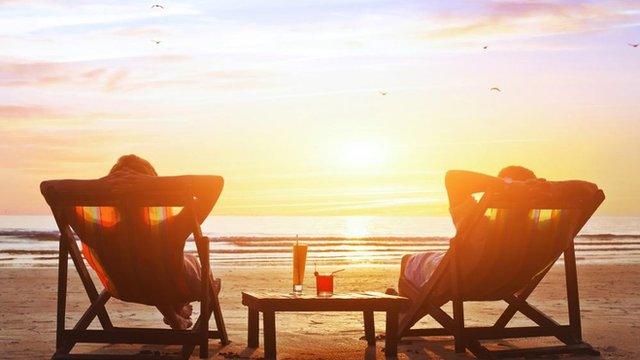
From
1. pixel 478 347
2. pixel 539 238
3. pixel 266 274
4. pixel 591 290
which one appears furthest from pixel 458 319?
pixel 266 274

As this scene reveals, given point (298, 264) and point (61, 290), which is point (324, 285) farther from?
point (61, 290)

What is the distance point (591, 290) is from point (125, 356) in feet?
28.6

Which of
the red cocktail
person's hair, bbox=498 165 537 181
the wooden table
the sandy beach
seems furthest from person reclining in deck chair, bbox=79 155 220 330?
person's hair, bbox=498 165 537 181

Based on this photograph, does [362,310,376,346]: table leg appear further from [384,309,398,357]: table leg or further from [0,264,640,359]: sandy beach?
[384,309,398,357]: table leg

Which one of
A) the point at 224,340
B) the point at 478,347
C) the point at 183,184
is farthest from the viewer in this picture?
the point at 224,340

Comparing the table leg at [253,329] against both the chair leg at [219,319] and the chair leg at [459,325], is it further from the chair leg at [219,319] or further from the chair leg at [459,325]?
the chair leg at [459,325]

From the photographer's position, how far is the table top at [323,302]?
6.46 m

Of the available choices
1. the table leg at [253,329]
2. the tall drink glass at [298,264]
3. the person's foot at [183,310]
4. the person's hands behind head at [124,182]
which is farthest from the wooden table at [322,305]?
the person's hands behind head at [124,182]

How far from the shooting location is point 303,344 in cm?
745

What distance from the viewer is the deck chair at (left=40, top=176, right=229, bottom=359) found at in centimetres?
638

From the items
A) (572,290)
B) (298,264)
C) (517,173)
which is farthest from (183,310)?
(572,290)

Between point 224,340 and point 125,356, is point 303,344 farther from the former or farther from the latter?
point 125,356

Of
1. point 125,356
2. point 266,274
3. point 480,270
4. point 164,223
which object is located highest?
→ point 164,223

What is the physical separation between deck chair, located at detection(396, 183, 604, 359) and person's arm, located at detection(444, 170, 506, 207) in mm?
93
